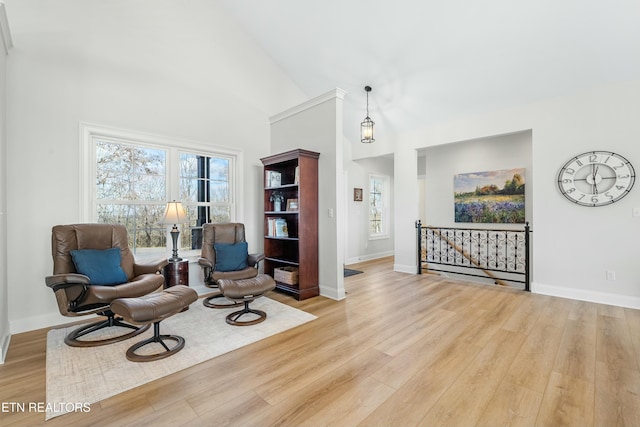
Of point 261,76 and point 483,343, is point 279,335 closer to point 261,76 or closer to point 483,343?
point 483,343

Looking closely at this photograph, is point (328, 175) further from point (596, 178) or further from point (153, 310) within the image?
point (596, 178)

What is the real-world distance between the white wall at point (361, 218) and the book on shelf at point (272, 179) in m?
2.35

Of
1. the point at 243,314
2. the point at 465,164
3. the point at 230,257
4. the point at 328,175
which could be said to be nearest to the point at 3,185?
the point at 230,257

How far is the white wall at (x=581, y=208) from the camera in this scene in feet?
11.4

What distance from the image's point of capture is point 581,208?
12.3 feet

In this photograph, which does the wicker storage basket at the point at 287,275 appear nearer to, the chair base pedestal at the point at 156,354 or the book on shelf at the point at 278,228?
the book on shelf at the point at 278,228

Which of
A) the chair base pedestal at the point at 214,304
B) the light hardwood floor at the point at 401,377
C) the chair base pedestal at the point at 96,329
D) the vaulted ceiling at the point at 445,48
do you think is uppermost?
the vaulted ceiling at the point at 445,48

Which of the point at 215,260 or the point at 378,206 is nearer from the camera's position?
the point at 215,260

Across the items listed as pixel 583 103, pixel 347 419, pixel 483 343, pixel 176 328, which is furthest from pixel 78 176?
pixel 583 103

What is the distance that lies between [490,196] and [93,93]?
6.52 meters

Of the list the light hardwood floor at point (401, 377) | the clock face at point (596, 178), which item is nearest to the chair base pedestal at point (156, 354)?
the light hardwood floor at point (401, 377)

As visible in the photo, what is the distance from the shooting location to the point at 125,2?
3.51 meters

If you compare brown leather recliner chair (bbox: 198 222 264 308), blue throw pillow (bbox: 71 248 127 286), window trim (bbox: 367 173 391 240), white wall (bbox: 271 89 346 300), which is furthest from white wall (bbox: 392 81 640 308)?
blue throw pillow (bbox: 71 248 127 286)

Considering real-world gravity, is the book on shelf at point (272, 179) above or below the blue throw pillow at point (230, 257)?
above
